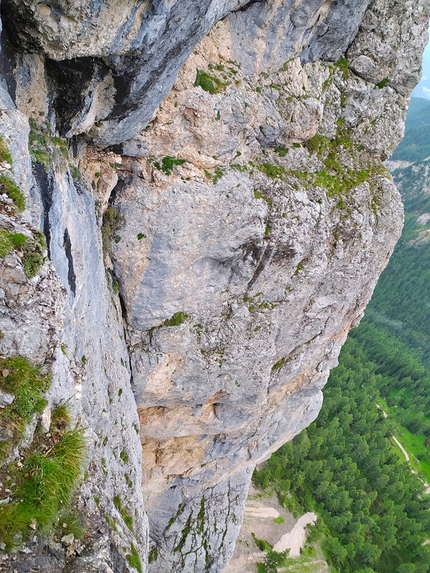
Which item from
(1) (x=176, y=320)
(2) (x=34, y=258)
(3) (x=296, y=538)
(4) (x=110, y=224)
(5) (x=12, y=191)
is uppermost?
(5) (x=12, y=191)

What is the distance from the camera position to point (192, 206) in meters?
15.1

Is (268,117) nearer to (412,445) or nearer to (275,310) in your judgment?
(275,310)

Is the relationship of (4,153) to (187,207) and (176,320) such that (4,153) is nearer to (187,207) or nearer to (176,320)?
(187,207)

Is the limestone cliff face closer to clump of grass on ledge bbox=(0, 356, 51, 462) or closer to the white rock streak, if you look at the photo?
clump of grass on ledge bbox=(0, 356, 51, 462)

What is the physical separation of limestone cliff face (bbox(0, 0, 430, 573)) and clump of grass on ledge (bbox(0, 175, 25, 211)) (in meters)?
0.30

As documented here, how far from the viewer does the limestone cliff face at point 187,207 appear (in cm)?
852

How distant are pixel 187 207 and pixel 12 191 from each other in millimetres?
8083

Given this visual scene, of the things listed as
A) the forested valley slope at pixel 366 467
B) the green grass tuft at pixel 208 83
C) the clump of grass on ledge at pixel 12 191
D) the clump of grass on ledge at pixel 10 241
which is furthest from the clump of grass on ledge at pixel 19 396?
the forested valley slope at pixel 366 467

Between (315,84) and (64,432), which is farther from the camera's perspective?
(315,84)

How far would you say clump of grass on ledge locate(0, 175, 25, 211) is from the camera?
7.45m

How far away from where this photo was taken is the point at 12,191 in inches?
295

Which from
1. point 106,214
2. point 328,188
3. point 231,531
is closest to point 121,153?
point 106,214

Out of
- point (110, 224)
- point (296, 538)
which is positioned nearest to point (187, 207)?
point (110, 224)

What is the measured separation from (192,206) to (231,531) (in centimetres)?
2362
